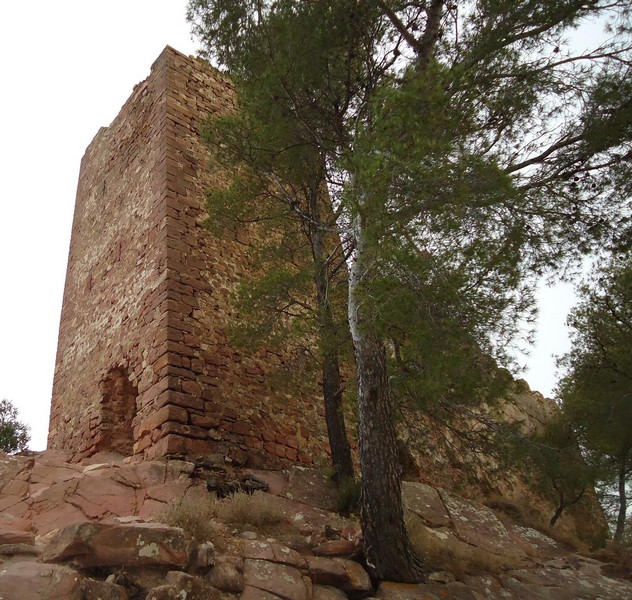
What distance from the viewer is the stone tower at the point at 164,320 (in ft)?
21.5

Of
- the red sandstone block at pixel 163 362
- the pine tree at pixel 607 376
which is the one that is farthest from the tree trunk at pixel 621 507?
the red sandstone block at pixel 163 362

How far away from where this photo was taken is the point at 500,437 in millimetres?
6449

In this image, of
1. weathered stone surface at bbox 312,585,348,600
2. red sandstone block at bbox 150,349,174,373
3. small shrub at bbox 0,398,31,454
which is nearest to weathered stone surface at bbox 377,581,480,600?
weathered stone surface at bbox 312,585,348,600

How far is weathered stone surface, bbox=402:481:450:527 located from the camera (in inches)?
259

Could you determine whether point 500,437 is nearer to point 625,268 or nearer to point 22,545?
point 625,268

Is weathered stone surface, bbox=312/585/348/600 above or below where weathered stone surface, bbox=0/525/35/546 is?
below

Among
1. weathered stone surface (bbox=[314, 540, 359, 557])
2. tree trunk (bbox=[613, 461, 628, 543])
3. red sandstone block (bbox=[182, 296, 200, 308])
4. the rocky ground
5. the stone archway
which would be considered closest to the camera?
the rocky ground

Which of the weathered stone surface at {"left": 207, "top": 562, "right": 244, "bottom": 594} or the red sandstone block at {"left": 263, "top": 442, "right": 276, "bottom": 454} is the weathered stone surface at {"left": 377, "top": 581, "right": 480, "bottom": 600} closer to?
the weathered stone surface at {"left": 207, "top": 562, "right": 244, "bottom": 594}

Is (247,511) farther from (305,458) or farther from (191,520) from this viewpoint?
(305,458)

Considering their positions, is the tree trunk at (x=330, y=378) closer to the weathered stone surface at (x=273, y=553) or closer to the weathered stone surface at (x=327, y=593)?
the weathered stone surface at (x=273, y=553)

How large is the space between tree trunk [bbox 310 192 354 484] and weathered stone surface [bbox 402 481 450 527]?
0.89 meters

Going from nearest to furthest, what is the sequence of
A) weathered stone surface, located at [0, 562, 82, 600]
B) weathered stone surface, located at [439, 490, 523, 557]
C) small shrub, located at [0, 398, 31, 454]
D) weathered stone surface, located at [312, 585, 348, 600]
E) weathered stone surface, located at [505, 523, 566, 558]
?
weathered stone surface, located at [0, 562, 82, 600] → weathered stone surface, located at [312, 585, 348, 600] → weathered stone surface, located at [439, 490, 523, 557] → weathered stone surface, located at [505, 523, 566, 558] → small shrub, located at [0, 398, 31, 454]

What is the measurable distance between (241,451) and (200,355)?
Result: 1.20m

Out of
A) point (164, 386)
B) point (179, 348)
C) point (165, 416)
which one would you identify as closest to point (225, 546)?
point (165, 416)
